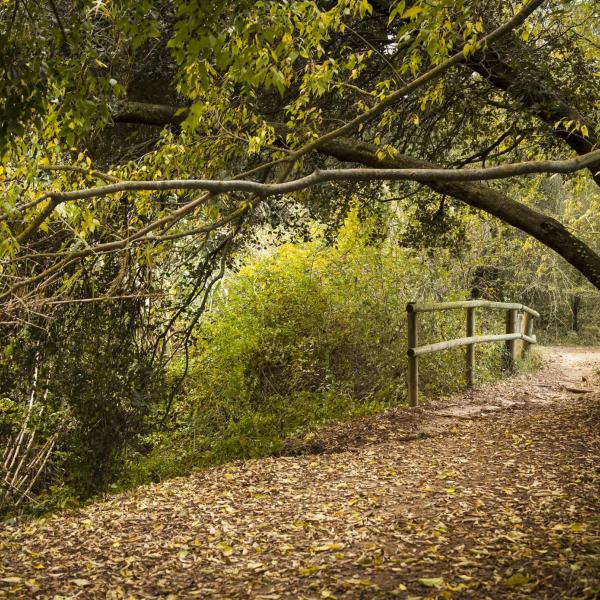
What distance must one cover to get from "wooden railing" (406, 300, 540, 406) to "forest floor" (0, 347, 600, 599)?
1.32 m

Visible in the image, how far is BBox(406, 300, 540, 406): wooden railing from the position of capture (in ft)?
28.6

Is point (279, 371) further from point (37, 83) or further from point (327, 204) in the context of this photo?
point (37, 83)

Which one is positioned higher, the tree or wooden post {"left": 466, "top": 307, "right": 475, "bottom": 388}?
the tree

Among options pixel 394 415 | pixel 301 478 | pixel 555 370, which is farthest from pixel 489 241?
pixel 301 478

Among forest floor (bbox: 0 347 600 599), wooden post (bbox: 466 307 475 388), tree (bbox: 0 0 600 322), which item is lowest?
forest floor (bbox: 0 347 600 599)

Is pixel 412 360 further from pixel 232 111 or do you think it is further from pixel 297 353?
pixel 232 111

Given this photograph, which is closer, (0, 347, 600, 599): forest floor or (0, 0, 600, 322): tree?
(0, 0, 600, 322): tree

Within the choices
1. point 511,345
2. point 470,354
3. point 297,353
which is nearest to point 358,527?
point 297,353

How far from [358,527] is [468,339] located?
5.69m

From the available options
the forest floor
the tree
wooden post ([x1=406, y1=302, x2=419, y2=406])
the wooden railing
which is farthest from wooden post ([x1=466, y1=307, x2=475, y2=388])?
the forest floor

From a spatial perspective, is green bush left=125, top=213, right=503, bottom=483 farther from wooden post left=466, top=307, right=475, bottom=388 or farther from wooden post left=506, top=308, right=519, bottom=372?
wooden post left=506, top=308, right=519, bottom=372

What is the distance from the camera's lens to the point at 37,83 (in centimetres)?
331

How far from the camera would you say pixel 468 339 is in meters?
9.96

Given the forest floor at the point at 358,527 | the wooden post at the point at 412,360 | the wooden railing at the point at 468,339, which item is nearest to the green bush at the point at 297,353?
the wooden railing at the point at 468,339
